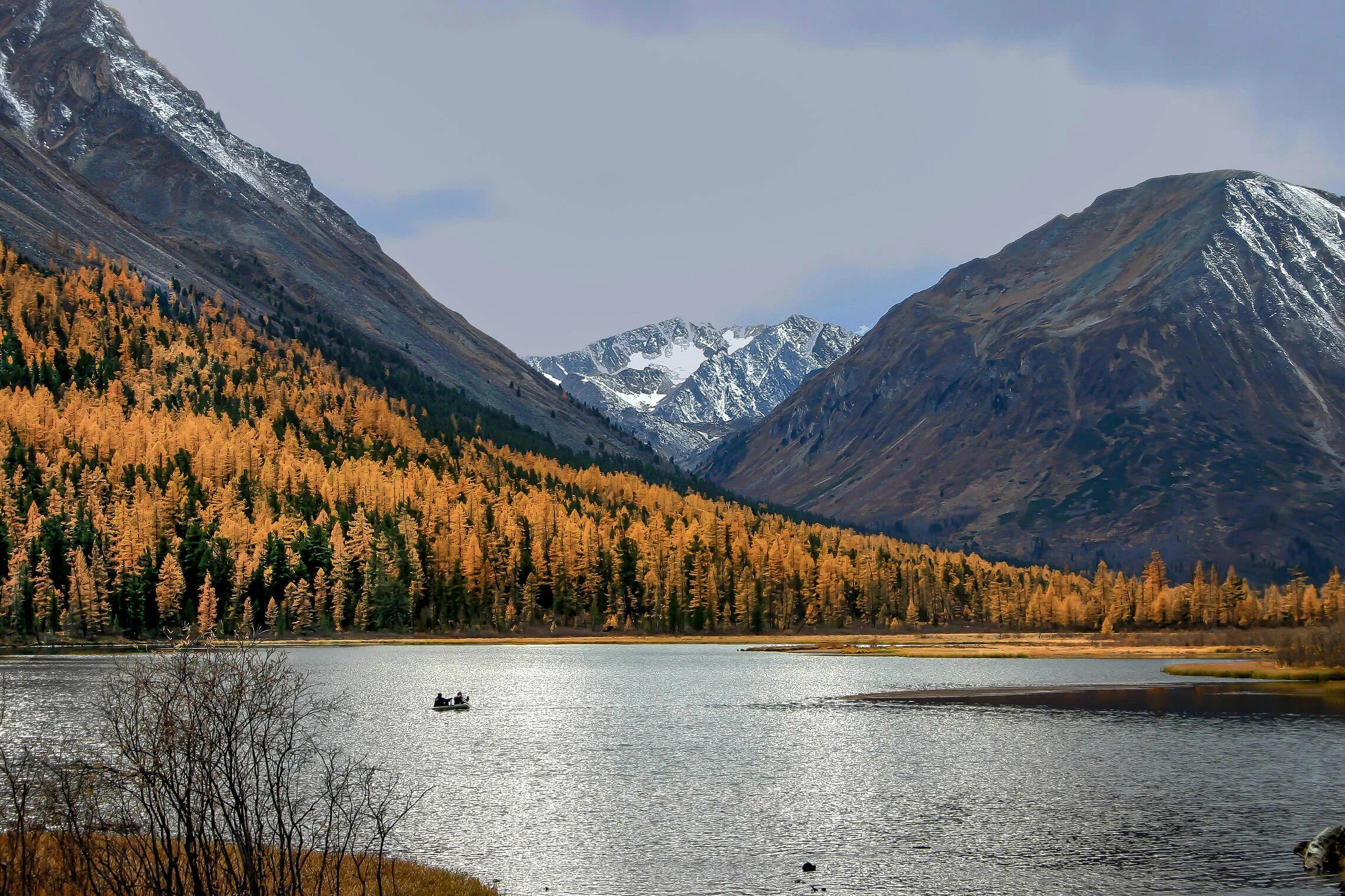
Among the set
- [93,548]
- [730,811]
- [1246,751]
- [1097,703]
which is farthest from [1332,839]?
[93,548]

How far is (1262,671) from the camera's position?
13738 centimetres

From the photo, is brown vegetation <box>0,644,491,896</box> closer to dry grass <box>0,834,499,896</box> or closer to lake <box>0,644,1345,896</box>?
dry grass <box>0,834,499,896</box>

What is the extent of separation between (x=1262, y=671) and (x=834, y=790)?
3931 inches

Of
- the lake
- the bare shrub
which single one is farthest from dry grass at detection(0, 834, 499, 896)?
the bare shrub

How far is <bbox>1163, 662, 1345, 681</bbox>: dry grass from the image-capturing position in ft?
421

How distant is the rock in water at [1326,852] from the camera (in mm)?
44094

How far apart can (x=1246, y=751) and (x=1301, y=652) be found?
260 feet

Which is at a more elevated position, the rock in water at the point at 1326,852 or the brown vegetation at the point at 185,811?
the brown vegetation at the point at 185,811

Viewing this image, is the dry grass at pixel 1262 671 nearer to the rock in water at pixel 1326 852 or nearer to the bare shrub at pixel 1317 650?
the bare shrub at pixel 1317 650

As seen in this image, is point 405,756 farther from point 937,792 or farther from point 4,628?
point 4,628

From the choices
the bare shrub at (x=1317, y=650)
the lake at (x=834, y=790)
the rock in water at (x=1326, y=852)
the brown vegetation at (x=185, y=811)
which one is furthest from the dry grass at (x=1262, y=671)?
the brown vegetation at (x=185, y=811)

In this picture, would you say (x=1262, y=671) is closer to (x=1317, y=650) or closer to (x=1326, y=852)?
(x=1317, y=650)

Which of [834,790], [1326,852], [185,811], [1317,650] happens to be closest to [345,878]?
[185,811]

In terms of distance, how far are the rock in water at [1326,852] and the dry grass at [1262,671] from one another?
9543 centimetres
